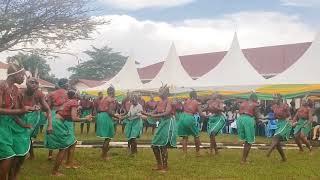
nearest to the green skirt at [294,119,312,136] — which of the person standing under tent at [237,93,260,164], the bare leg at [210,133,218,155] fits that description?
the bare leg at [210,133,218,155]

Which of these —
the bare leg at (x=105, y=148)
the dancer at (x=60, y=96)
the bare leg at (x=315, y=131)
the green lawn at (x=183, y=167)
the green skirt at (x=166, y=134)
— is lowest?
the bare leg at (x=315, y=131)

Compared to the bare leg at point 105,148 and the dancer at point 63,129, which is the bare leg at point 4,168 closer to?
the dancer at point 63,129

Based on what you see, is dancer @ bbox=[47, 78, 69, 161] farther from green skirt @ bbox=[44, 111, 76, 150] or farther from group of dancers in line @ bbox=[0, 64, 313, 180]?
green skirt @ bbox=[44, 111, 76, 150]

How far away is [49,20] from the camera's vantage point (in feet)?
52.9

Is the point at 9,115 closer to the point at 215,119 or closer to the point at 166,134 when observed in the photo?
the point at 166,134

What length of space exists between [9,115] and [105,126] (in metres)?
6.08

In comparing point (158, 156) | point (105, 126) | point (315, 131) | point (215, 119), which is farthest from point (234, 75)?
point (158, 156)

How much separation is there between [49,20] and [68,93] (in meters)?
5.66

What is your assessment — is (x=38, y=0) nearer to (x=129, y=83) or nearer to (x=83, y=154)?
(x=83, y=154)

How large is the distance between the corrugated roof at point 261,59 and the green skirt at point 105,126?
33.6m

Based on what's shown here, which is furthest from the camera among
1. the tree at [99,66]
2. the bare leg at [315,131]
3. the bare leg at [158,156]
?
the tree at [99,66]

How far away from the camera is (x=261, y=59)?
49.5 metres

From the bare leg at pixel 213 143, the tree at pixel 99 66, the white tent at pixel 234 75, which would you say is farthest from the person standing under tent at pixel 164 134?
the tree at pixel 99 66

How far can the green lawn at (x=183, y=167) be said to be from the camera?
1103cm
